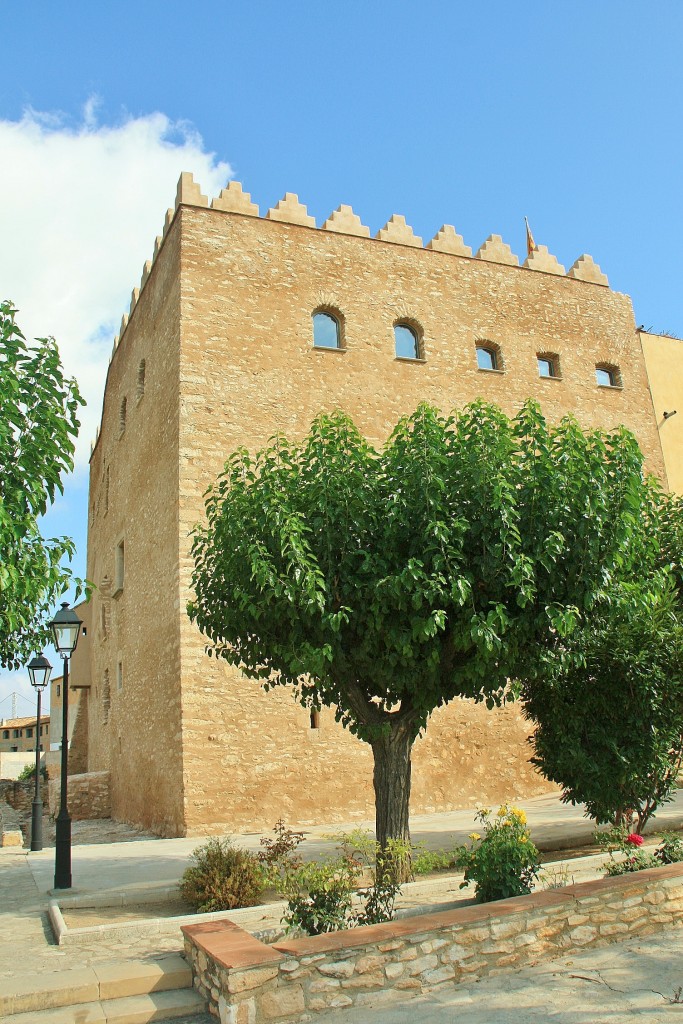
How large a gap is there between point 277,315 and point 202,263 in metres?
1.74

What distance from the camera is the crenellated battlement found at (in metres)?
16.1

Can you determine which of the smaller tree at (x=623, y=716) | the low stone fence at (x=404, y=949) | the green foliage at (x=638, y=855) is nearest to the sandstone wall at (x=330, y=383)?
the smaller tree at (x=623, y=716)

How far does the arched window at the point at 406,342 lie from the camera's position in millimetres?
17219

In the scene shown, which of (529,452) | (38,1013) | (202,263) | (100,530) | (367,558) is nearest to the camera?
(38,1013)

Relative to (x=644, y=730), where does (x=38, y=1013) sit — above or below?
below

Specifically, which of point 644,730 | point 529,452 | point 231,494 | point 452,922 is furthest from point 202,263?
point 452,922

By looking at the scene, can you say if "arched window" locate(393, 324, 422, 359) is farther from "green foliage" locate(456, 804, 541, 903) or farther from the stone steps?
the stone steps

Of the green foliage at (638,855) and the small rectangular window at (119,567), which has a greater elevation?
the small rectangular window at (119,567)

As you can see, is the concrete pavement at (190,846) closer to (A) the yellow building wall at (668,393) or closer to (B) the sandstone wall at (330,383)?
(B) the sandstone wall at (330,383)

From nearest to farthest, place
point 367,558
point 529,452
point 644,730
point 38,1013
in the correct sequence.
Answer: point 38,1013 → point 367,558 → point 529,452 → point 644,730

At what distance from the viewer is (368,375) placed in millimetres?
16500

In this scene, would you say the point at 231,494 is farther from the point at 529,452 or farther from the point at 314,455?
the point at 529,452

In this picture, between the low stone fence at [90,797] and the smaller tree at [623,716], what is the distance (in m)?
12.4

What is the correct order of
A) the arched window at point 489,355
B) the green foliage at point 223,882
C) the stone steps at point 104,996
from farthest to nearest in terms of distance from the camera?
the arched window at point 489,355, the green foliage at point 223,882, the stone steps at point 104,996
